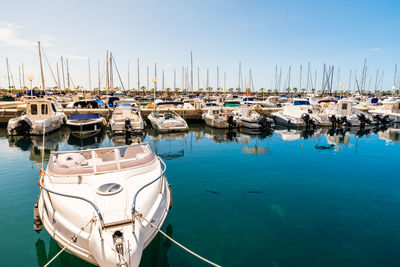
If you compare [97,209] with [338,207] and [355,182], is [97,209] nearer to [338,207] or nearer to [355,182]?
[338,207]

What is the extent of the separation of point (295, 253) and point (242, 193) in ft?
12.4

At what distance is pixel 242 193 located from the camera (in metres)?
9.65

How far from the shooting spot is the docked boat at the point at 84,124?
67.9 ft

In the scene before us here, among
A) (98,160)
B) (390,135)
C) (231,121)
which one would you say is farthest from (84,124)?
(390,135)

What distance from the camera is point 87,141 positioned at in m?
19.9

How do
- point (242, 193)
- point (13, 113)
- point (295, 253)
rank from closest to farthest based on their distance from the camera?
point (295, 253) → point (242, 193) → point (13, 113)

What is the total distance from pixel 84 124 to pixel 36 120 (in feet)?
16.2

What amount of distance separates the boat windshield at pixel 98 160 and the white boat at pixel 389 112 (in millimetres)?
34557

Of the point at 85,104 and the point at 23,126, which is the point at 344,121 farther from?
the point at 23,126

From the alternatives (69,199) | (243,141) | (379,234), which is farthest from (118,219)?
→ (243,141)

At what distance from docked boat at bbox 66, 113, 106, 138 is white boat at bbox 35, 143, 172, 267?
15.6 meters

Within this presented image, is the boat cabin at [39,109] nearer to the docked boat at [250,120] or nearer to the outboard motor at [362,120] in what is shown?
the docked boat at [250,120]

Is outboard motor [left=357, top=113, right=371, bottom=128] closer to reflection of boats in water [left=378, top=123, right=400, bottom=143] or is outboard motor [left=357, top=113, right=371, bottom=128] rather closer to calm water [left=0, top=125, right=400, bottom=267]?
reflection of boats in water [left=378, top=123, right=400, bottom=143]

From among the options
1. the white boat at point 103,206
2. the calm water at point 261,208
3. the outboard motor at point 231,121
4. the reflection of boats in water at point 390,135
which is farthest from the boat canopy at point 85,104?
the reflection of boats in water at point 390,135
